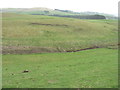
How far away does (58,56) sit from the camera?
4991cm

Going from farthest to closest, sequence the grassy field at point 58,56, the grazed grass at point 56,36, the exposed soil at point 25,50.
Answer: the grazed grass at point 56,36
the exposed soil at point 25,50
the grassy field at point 58,56

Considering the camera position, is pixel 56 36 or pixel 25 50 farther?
pixel 56 36

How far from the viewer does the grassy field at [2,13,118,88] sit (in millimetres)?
26906

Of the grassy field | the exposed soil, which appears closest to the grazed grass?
the grassy field

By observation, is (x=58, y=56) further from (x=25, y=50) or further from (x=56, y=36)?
(x=56, y=36)

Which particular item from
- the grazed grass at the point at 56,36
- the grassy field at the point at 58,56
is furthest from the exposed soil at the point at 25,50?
the grazed grass at the point at 56,36

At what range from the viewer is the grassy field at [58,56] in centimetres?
2691

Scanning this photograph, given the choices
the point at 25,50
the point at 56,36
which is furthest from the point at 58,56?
the point at 56,36

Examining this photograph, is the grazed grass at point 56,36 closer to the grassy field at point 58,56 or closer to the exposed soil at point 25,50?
the grassy field at point 58,56

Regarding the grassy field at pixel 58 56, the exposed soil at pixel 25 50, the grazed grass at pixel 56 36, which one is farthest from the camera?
the grazed grass at pixel 56 36

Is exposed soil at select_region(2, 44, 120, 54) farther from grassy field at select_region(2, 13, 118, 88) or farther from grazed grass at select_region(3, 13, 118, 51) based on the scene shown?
grazed grass at select_region(3, 13, 118, 51)

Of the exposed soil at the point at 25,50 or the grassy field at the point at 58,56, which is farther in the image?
the exposed soil at the point at 25,50

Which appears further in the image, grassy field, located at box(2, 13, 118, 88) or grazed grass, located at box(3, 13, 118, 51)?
grazed grass, located at box(3, 13, 118, 51)

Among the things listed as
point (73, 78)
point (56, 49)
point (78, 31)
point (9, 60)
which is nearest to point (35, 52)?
point (56, 49)
